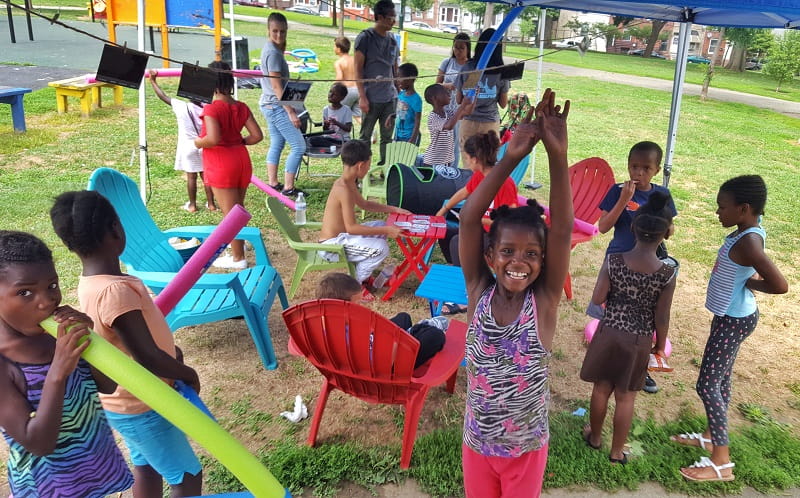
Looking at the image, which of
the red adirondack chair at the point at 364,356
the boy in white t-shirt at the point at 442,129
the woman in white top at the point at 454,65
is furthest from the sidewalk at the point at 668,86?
the red adirondack chair at the point at 364,356

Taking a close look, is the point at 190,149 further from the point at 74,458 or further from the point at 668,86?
the point at 668,86

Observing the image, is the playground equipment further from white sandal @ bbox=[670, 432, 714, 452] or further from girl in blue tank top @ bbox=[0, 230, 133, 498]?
white sandal @ bbox=[670, 432, 714, 452]

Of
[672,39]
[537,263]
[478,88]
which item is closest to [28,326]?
[537,263]

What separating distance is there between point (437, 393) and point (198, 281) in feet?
5.72

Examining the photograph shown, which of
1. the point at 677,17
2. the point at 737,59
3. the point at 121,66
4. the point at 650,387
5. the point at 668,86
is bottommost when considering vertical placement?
the point at 650,387

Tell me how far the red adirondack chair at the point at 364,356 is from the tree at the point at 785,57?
25.1 m

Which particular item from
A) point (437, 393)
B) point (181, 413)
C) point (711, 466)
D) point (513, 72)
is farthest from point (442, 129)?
point (181, 413)

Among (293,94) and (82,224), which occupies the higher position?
(293,94)

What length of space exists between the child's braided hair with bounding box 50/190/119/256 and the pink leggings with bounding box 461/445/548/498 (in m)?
1.60

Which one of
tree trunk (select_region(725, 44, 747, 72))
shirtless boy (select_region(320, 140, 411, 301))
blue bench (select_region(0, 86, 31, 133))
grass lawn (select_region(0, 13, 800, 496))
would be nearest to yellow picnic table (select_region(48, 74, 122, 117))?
grass lawn (select_region(0, 13, 800, 496))

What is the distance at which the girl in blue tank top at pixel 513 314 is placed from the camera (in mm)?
1871

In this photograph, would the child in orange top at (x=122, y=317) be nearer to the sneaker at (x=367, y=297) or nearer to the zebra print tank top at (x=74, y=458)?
the zebra print tank top at (x=74, y=458)

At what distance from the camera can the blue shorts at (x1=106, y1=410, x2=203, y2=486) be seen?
7.26ft

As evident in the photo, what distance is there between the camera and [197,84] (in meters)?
4.12
